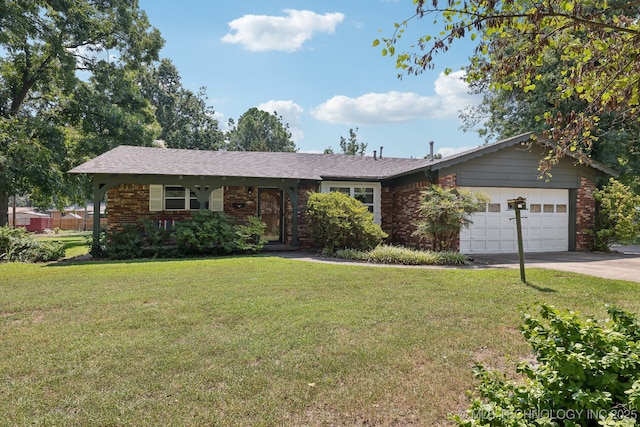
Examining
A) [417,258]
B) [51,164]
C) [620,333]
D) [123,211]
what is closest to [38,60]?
[51,164]

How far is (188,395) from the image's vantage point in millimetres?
2838

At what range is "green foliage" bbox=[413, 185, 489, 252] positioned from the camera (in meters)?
10.3

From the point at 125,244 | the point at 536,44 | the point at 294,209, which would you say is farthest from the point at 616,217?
the point at 125,244

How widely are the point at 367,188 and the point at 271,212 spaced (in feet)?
13.4

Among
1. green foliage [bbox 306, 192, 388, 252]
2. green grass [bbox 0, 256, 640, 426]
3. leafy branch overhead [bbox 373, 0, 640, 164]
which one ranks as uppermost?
leafy branch overhead [bbox 373, 0, 640, 164]

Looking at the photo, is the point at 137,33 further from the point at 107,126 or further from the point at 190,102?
the point at 190,102

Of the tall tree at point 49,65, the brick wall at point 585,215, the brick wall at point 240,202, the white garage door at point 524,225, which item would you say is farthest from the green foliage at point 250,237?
the brick wall at point 585,215

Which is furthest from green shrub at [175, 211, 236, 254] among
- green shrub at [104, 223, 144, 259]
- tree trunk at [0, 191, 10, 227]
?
tree trunk at [0, 191, 10, 227]

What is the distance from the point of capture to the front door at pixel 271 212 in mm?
15203

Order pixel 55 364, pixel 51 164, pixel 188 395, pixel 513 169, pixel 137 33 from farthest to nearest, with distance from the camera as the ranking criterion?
pixel 137 33
pixel 51 164
pixel 513 169
pixel 55 364
pixel 188 395

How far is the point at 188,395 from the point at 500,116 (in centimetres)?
2071

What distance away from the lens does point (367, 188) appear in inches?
585

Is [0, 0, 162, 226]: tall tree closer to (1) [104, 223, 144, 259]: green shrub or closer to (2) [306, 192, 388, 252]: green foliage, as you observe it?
(1) [104, 223, 144, 259]: green shrub

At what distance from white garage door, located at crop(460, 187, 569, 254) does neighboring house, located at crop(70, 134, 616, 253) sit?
3 centimetres
